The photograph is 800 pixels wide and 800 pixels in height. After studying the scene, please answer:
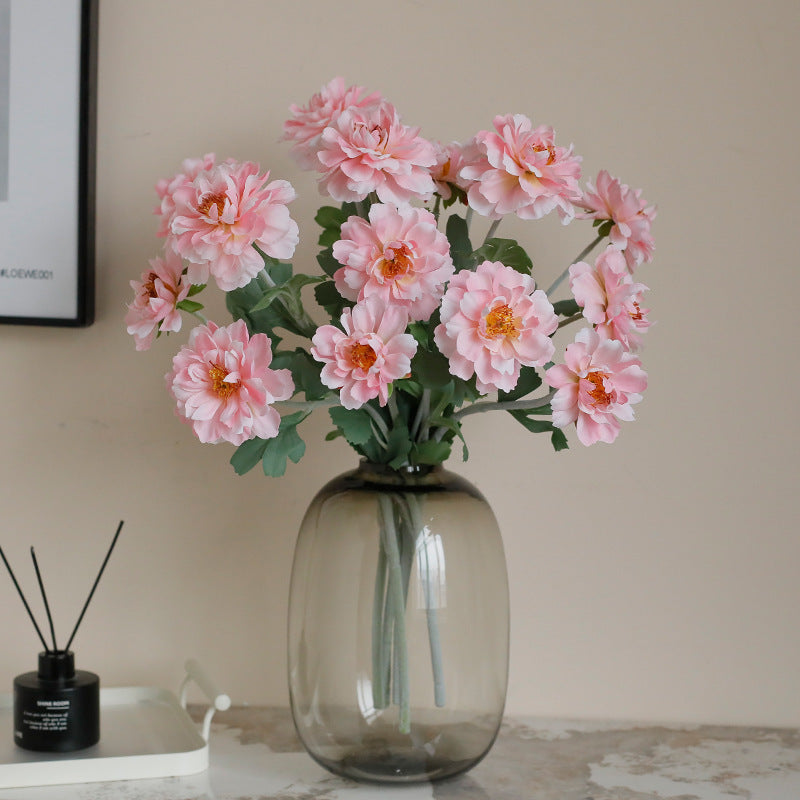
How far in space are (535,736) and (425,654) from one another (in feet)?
0.74

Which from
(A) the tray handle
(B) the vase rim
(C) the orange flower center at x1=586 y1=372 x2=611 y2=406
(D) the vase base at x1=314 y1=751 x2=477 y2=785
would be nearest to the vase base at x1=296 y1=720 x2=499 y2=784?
(D) the vase base at x1=314 y1=751 x2=477 y2=785

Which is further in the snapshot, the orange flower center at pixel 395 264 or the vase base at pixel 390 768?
the vase base at pixel 390 768

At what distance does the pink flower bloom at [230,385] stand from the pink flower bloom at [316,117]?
0.58ft

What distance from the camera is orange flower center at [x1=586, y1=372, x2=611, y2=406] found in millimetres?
715

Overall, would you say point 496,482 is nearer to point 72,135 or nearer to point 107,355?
point 107,355

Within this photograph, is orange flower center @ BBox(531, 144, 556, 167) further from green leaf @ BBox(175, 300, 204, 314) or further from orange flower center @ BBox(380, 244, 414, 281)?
green leaf @ BBox(175, 300, 204, 314)

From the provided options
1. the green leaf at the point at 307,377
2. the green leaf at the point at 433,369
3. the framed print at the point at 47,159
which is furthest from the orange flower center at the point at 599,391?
the framed print at the point at 47,159

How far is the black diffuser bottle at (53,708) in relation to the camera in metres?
0.86

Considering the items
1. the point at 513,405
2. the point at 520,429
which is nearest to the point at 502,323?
the point at 513,405

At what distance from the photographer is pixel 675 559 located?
1.02 meters

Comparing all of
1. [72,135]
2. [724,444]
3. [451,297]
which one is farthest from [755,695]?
[72,135]

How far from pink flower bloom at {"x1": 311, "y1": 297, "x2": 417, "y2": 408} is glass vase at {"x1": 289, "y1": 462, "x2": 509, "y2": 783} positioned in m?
0.14

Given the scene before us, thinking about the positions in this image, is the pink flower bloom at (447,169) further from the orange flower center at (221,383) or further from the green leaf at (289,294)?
the orange flower center at (221,383)

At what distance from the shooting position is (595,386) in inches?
28.2
